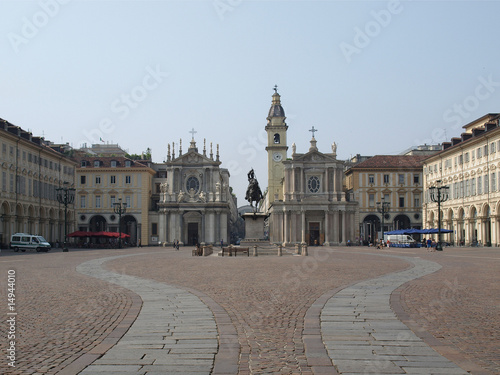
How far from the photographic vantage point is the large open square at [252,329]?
329 inches

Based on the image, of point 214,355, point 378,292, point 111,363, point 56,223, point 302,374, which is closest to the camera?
point 302,374

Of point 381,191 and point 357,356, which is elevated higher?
point 381,191

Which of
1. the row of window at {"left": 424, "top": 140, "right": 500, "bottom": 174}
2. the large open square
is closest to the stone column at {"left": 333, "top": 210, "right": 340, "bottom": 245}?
the row of window at {"left": 424, "top": 140, "right": 500, "bottom": 174}

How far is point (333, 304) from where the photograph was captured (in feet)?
47.0

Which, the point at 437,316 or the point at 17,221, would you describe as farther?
the point at 17,221

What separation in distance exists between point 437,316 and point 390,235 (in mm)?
73641

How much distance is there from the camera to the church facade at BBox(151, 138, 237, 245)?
95375 mm

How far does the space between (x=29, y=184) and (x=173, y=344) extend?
64531mm

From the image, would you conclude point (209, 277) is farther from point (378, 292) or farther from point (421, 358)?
point (421, 358)

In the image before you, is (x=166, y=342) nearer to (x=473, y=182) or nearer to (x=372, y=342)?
(x=372, y=342)

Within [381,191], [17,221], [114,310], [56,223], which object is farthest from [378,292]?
[381,191]

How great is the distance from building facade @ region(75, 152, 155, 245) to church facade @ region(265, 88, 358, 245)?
21.7 m

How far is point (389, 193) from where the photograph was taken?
318 feet

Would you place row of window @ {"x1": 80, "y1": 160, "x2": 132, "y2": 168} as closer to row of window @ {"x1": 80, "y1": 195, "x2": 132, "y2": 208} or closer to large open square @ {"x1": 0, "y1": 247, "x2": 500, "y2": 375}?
row of window @ {"x1": 80, "y1": 195, "x2": 132, "y2": 208}
